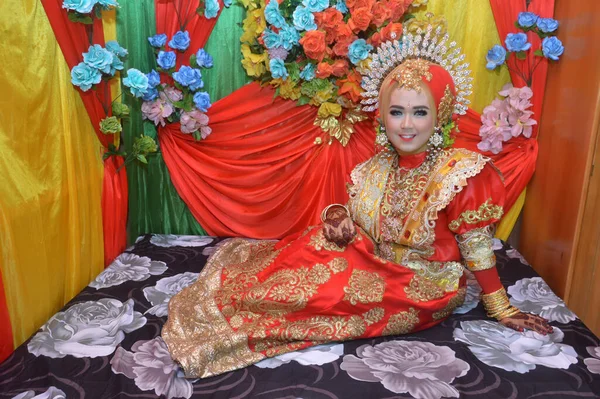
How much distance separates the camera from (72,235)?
7.45ft

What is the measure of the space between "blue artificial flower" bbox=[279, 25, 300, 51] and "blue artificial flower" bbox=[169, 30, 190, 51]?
456 mm

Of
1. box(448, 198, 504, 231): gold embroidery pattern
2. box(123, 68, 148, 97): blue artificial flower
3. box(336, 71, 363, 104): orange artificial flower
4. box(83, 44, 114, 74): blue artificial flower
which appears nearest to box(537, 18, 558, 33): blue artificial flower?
box(336, 71, 363, 104): orange artificial flower

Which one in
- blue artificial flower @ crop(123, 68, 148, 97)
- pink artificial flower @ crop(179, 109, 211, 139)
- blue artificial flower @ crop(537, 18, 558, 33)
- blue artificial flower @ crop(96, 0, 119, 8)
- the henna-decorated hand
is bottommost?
the henna-decorated hand

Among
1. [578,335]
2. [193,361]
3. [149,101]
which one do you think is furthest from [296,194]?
[578,335]

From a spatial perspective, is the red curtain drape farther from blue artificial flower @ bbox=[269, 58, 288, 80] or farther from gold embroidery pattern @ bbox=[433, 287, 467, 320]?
gold embroidery pattern @ bbox=[433, 287, 467, 320]

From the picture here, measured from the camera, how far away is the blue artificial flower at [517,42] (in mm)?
2471

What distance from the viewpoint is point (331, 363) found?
5.75ft

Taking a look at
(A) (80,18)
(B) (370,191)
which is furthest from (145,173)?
(B) (370,191)

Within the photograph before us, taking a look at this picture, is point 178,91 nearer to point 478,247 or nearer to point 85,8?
point 85,8

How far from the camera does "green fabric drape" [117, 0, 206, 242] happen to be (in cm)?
259

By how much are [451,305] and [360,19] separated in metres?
1.29

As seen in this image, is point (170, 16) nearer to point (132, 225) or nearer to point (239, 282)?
point (132, 225)

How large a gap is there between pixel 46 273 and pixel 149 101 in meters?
0.96

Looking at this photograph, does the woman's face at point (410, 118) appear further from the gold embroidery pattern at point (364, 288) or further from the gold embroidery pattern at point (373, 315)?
the gold embroidery pattern at point (373, 315)
